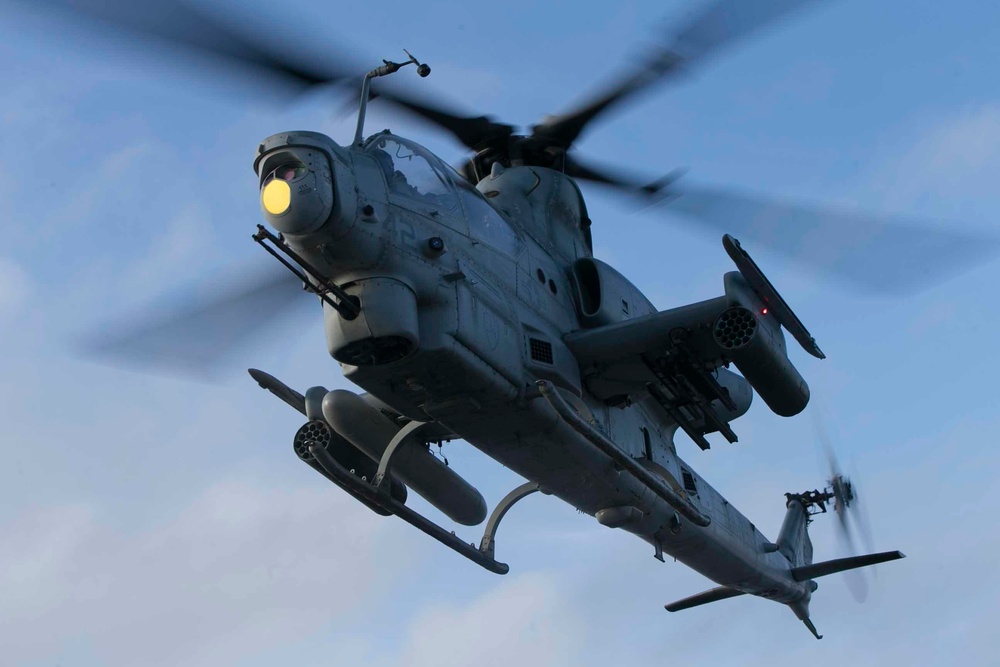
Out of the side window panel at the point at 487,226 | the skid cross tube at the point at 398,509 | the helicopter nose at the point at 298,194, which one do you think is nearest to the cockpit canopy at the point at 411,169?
the side window panel at the point at 487,226

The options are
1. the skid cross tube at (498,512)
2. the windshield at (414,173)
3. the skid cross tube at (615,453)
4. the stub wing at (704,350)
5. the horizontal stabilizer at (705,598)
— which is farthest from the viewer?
the horizontal stabilizer at (705,598)

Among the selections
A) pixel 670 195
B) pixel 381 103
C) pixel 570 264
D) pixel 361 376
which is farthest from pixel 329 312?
pixel 670 195

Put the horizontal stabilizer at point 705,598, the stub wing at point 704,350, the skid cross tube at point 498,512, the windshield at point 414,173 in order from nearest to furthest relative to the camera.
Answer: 1. the windshield at point 414,173
2. the stub wing at point 704,350
3. the skid cross tube at point 498,512
4. the horizontal stabilizer at point 705,598

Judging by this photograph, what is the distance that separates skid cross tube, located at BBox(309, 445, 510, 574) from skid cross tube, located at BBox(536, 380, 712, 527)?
1944 millimetres

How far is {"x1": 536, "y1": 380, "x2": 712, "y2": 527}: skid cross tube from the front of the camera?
10492 millimetres

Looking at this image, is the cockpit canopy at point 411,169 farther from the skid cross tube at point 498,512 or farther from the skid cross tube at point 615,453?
the skid cross tube at point 498,512

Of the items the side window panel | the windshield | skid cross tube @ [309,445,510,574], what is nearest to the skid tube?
skid cross tube @ [309,445,510,574]

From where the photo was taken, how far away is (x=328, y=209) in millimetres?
9617

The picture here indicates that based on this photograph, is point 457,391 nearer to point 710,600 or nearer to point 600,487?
point 600,487

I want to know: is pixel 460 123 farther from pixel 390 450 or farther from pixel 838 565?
pixel 838 565

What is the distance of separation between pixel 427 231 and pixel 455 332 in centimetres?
102

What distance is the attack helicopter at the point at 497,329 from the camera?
9.92 meters

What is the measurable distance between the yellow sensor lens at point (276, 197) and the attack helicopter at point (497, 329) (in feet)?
0.05

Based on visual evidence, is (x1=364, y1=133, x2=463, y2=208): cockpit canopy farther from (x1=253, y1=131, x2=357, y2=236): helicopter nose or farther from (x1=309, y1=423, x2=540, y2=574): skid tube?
(x1=309, y1=423, x2=540, y2=574): skid tube
